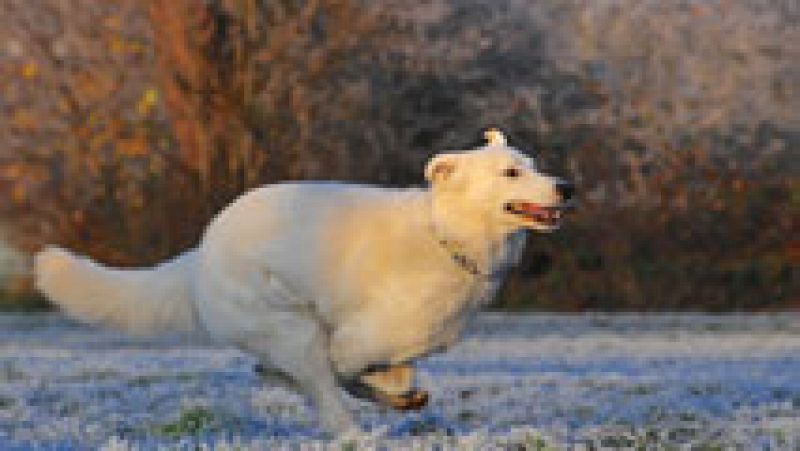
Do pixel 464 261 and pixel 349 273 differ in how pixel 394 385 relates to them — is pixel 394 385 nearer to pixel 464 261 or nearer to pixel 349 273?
pixel 349 273

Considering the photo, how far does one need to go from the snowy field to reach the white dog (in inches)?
18.0

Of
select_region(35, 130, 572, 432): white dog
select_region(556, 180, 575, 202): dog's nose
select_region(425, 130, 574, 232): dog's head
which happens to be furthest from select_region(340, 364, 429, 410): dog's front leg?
select_region(556, 180, 575, 202): dog's nose

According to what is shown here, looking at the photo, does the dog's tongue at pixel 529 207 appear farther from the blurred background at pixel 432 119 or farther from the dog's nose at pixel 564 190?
the blurred background at pixel 432 119

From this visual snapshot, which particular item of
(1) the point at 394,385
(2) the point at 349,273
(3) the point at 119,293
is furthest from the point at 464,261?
(3) the point at 119,293

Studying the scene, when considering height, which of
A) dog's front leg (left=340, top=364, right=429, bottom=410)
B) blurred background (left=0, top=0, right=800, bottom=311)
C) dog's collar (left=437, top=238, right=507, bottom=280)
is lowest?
dog's front leg (left=340, top=364, right=429, bottom=410)

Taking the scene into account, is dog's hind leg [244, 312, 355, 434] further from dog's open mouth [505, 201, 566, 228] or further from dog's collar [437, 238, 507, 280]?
dog's open mouth [505, 201, 566, 228]

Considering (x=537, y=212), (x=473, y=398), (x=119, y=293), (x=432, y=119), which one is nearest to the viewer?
(x=537, y=212)

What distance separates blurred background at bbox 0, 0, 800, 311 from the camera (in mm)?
33094

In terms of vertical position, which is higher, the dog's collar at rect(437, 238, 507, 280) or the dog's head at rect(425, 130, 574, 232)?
the dog's head at rect(425, 130, 574, 232)

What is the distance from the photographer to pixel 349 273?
33.1ft

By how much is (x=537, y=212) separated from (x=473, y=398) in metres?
4.65

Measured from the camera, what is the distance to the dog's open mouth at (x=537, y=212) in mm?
9625

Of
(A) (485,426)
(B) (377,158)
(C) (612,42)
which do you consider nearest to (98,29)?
(B) (377,158)

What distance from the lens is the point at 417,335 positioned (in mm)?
9977
